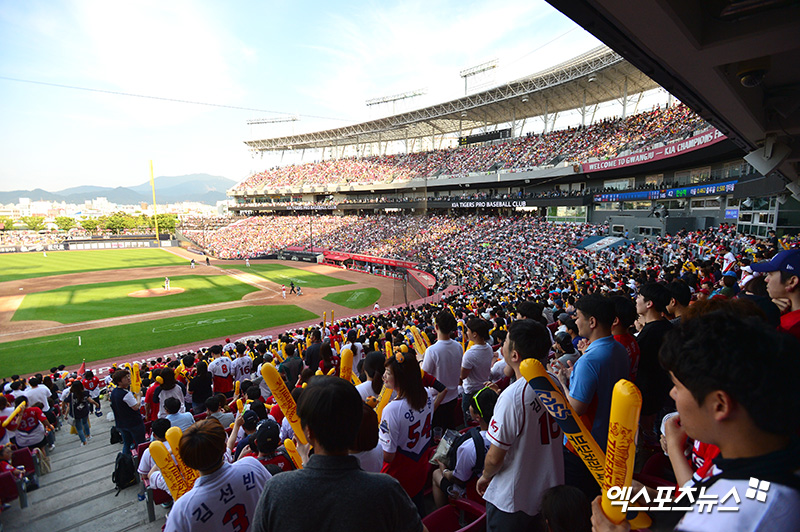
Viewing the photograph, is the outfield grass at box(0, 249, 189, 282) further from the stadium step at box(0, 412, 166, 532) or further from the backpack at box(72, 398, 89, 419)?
the stadium step at box(0, 412, 166, 532)

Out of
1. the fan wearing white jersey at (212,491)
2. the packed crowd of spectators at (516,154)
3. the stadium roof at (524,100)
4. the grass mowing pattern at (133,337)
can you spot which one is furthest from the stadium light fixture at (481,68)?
the fan wearing white jersey at (212,491)

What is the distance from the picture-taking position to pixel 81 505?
5.51 m

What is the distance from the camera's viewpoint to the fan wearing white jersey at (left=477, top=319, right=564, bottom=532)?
2576 mm

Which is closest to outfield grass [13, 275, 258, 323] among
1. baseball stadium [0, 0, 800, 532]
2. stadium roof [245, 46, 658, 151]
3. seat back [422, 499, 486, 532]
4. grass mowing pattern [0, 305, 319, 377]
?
baseball stadium [0, 0, 800, 532]

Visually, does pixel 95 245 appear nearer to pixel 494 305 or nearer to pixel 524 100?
pixel 524 100

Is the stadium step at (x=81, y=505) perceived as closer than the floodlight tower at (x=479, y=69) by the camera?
Yes

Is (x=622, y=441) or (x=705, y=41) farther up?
(x=705, y=41)

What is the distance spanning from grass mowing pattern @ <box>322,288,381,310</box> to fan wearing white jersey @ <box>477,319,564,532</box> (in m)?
24.5

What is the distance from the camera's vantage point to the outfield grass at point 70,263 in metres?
41.8

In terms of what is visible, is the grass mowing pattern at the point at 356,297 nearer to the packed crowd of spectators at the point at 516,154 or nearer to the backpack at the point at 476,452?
the packed crowd of spectators at the point at 516,154

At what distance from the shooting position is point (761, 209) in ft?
64.8

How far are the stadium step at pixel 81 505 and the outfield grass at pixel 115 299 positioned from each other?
71.3 ft

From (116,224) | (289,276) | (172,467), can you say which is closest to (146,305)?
(289,276)

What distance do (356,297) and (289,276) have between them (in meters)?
12.6
